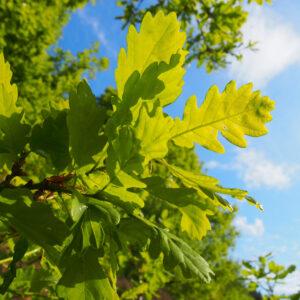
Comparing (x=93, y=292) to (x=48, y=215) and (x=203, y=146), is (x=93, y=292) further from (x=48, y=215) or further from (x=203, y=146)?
(x=203, y=146)

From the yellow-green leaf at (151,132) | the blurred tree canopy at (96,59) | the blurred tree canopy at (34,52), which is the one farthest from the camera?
the blurred tree canopy at (34,52)

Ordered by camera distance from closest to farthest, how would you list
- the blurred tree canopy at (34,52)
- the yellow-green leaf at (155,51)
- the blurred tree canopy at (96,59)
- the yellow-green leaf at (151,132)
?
the yellow-green leaf at (151,132) < the yellow-green leaf at (155,51) < the blurred tree canopy at (96,59) < the blurred tree canopy at (34,52)

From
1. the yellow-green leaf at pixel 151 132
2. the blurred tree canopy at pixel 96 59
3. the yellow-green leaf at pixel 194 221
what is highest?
the blurred tree canopy at pixel 96 59

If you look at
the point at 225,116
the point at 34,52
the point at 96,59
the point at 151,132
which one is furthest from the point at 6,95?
the point at 96,59

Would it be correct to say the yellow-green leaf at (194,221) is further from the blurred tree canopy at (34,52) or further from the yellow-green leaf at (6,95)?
the blurred tree canopy at (34,52)

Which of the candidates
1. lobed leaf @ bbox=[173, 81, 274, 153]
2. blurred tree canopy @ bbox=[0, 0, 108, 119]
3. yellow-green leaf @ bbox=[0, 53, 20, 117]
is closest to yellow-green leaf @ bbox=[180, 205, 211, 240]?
lobed leaf @ bbox=[173, 81, 274, 153]

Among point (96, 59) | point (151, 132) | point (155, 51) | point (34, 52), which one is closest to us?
point (151, 132)

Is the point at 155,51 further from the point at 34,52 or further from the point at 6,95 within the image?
the point at 34,52

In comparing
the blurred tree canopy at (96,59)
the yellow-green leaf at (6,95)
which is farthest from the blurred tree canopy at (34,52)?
the yellow-green leaf at (6,95)

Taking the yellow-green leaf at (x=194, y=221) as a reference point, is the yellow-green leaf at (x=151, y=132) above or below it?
above

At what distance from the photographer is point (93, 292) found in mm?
848

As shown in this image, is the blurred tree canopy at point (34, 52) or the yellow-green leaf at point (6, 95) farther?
the blurred tree canopy at point (34, 52)

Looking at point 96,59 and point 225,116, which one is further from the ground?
point 96,59

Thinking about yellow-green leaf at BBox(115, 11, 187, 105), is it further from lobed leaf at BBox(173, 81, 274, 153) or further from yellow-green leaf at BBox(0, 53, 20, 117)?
yellow-green leaf at BBox(0, 53, 20, 117)
